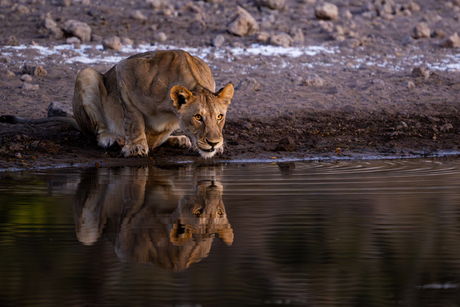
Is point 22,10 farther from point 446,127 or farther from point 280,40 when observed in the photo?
point 446,127

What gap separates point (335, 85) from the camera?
11.1 metres

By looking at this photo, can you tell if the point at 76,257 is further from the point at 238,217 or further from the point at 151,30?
the point at 151,30

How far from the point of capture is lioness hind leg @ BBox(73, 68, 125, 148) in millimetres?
7969

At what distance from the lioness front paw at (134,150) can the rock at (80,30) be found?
549 cm

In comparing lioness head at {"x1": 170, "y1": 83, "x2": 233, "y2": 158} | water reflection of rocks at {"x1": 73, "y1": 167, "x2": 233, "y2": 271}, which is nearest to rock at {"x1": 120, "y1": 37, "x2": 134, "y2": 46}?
lioness head at {"x1": 170, "y1": 83, "x2": 233, "y2": 158}

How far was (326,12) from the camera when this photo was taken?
46.9 feet

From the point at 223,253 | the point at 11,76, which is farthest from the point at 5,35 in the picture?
the point at 223,253

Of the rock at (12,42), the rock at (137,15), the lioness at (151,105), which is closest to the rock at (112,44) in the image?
the rock at (12,42)

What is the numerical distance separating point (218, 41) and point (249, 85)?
2176 mm

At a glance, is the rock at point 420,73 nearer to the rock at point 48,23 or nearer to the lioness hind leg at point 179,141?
the lioness hind leg at point 179,141

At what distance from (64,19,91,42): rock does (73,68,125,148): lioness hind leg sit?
14.9 feet

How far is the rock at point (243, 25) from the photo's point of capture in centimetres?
1306

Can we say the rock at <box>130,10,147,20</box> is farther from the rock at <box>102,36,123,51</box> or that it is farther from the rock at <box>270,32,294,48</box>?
the rock at <box>270,32,294,48</box>

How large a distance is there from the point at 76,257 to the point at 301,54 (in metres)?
9.59
